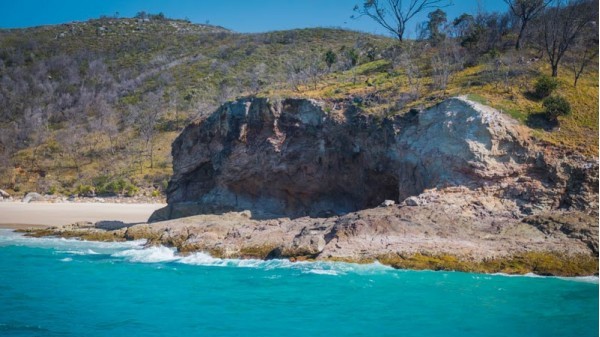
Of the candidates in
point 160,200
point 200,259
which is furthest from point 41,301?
point 160,200

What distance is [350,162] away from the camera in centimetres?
2630

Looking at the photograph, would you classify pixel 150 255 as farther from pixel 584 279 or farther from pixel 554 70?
pixel 554 70

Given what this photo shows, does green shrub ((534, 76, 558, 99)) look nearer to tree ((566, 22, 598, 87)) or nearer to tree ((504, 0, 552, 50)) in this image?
tree ((566, 22, 598, 87))

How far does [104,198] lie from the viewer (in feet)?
137

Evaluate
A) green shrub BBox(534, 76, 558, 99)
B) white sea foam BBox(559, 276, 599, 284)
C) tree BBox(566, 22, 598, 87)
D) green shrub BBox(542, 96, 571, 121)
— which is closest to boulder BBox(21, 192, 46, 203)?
green shrub BBox(534, 76, 558, 99)

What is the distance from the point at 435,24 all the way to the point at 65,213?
113 feet

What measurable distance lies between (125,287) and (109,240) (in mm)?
10224

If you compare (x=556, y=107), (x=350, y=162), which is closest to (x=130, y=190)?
(x=350, y=162)

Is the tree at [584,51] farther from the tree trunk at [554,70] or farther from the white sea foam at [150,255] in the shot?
the white sea foam at [150,255]

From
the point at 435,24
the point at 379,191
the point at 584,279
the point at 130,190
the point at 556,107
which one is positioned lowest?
the point at 584,279

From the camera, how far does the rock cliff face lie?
20.7m

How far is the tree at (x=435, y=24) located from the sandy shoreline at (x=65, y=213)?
2461cm

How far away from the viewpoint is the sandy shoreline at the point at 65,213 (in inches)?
1341

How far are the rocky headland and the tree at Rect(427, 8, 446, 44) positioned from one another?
1515 centimetres
